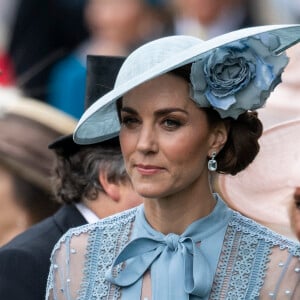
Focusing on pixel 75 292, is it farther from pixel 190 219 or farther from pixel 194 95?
pixel 194 95

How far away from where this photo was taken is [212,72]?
12.6 ft

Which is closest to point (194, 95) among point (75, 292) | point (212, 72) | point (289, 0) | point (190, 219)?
point (212, 72)

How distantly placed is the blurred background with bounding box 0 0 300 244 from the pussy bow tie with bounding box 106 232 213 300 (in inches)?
95.8

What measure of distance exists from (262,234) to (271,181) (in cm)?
68

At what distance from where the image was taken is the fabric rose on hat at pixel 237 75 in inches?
151

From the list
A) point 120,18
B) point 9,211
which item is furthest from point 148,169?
point 120,18

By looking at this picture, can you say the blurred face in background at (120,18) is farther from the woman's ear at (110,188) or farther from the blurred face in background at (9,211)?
the woman's ear at (110,188)

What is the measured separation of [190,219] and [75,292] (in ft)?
1.42

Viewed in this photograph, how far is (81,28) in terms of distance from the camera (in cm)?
860

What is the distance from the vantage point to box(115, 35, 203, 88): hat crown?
384 centimetres

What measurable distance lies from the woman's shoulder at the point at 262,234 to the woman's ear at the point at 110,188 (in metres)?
0.92

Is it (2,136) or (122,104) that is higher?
(122,104)

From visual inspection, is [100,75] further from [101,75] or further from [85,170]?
[85,170]

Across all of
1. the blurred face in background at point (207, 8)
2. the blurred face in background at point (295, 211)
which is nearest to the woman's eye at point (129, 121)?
the blurred face in background at point (295, 211)
